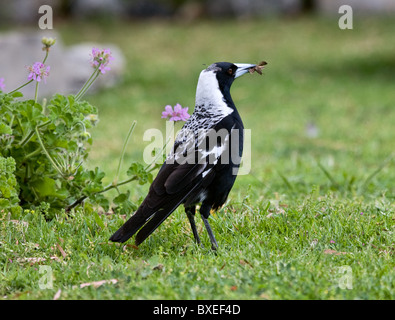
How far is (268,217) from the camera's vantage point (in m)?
4.27

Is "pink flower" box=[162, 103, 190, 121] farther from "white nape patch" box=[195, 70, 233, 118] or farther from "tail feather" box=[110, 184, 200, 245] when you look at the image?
"tail feather" box=[110, 184, 200, 245]

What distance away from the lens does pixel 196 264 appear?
3430 mm

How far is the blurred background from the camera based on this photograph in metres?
7.99

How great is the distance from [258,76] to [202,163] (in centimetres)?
1231

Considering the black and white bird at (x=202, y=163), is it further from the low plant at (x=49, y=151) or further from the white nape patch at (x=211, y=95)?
the low plant at (x=49, y=151)

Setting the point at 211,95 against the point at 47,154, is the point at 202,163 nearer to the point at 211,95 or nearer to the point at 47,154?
the point at 211,95

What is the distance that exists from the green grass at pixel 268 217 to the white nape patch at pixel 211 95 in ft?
2.57

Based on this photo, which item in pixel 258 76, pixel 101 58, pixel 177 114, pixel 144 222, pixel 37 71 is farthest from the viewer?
pixel 258 76

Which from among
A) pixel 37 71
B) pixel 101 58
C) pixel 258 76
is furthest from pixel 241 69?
pixel 258 76

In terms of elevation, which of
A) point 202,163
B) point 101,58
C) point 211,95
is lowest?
point 202,163

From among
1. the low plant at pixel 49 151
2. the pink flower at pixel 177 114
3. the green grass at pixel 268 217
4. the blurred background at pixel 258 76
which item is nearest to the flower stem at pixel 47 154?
the low plant at pixel 49 151

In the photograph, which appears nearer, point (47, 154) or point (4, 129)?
point (4, 129)

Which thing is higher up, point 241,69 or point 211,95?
point 241,69

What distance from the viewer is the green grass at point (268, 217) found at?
10.5ft
